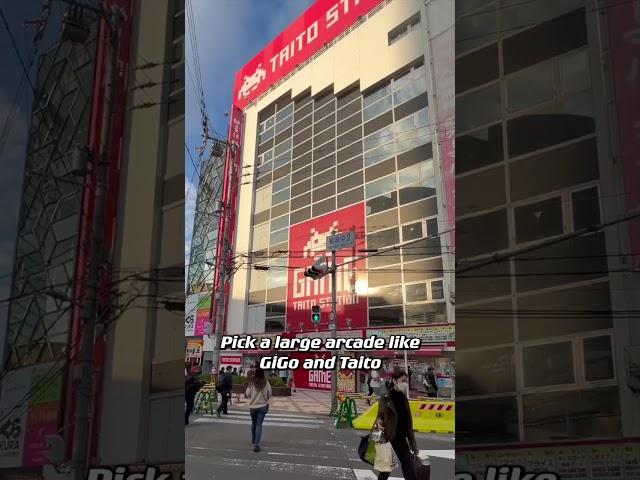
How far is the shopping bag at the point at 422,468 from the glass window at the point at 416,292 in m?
0.66

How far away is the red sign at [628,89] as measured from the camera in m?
1.13

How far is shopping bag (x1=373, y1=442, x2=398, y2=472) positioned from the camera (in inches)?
73.7

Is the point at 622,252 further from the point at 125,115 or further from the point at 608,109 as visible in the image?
the point at 125,115

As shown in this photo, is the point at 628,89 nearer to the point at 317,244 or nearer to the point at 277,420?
the point at 317,244

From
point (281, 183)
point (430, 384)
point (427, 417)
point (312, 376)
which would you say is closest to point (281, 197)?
point (281, 183)

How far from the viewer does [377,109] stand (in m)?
2.52

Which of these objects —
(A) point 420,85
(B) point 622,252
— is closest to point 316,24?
(A) point 420,85

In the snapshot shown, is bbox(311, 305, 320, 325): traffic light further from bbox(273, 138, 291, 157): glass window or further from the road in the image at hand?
bbox(273, 138, 291, 157): glass window

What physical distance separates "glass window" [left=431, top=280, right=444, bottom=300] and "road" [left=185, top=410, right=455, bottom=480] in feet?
1.55

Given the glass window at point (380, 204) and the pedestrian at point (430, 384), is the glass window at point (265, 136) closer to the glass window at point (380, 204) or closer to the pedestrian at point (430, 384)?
the glass window at point (380, 204)

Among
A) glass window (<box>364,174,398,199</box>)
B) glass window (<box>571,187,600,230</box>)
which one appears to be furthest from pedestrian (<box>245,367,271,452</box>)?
glass window (<box>571,187,600,230</box>)

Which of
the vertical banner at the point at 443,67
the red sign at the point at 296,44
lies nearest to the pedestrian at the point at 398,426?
the vertical banner at the point at 443,67

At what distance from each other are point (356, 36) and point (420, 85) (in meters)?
0.56

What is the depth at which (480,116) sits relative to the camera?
131cm
